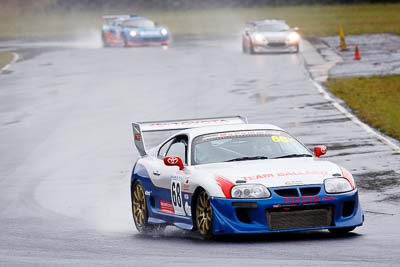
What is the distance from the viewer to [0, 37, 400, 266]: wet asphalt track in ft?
37.7

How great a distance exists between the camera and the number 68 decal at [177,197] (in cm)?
1310

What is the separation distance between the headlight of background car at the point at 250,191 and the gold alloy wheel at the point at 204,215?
33cm

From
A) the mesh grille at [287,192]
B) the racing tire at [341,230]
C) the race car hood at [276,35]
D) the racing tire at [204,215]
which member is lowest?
the race car hood at [276,35]

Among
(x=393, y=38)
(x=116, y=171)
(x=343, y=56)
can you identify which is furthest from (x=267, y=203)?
(x=393, y=38)

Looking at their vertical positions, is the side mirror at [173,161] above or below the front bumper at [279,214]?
above

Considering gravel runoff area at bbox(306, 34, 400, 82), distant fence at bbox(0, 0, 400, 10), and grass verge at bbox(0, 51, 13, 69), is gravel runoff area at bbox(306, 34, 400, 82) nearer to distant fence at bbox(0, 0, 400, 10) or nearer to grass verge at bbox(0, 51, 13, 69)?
grass verge at bbox(0, 51, 13, 69)

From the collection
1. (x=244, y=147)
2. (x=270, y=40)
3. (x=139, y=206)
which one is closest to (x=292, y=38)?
(x=270, y=40)

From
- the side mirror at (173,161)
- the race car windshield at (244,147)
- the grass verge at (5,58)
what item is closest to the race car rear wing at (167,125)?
the race car windshield at (244,147)

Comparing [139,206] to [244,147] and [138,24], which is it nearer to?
[244,147]

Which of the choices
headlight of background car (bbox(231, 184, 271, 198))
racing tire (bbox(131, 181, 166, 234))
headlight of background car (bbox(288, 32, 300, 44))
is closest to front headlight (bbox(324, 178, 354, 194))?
headlight of background car (bbox(231, 184, 271, 198))

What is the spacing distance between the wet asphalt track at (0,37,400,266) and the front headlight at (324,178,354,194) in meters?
0.45

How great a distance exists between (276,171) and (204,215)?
828 millimetres

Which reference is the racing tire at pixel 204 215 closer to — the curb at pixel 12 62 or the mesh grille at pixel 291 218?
the mesh grille at pixel 291 218

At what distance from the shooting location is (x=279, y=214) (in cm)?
1198
